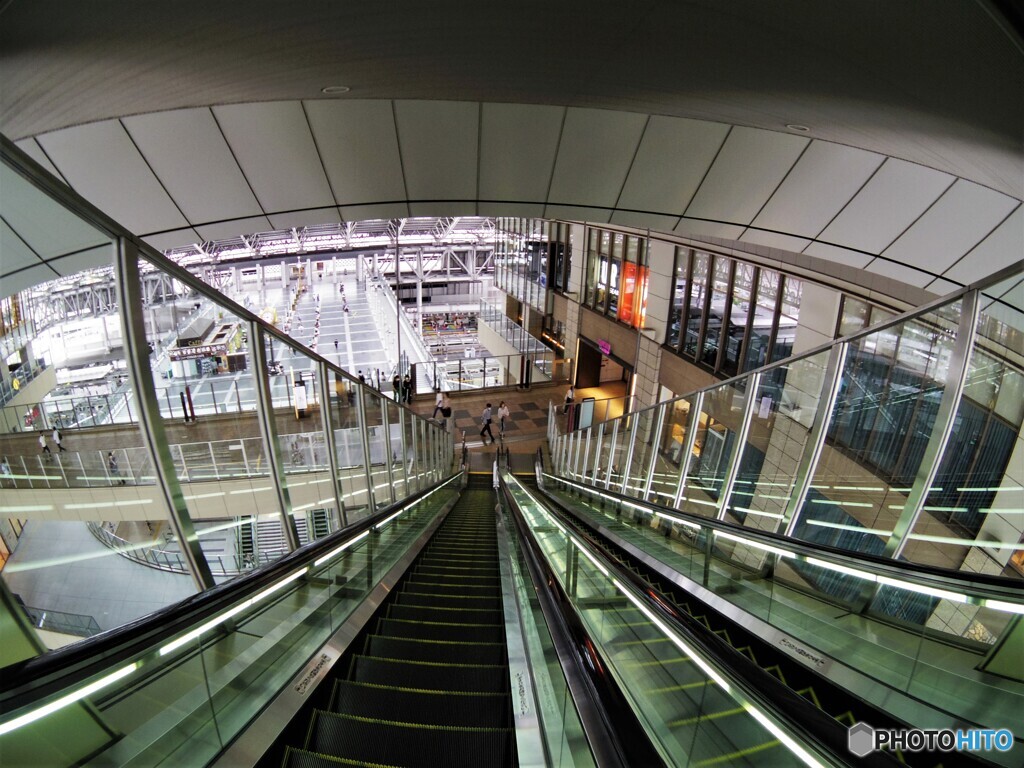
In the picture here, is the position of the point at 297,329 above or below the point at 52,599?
above

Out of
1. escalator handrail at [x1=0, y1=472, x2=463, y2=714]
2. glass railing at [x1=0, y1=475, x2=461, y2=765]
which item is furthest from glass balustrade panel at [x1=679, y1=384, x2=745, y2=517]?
escalator handrail at [x1=0, y1=472, x2=463, y2=714]

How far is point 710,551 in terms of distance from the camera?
393 centimetres

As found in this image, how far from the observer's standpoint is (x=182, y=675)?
5.98 ft

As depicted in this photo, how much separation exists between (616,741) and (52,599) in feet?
6.56

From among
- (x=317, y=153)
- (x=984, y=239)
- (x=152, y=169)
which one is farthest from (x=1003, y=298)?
(x=152, y=169)

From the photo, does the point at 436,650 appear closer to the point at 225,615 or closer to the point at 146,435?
the point at 225,615

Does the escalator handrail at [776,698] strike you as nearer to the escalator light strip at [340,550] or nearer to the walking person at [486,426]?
the escalator light strip at [340,550]

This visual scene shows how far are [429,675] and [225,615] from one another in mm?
1260

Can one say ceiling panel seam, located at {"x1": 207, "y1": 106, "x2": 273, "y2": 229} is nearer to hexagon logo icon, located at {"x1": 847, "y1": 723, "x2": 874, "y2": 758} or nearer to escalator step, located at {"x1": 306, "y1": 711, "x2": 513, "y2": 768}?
escalator step, located at {"x1": 306, "y1": 711, "x2": 513, "y2": 768}

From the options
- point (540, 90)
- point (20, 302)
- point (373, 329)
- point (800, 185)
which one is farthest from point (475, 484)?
point (373, 329)

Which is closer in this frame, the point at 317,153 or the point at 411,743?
the point at 411,743

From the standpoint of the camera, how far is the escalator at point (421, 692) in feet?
7.09

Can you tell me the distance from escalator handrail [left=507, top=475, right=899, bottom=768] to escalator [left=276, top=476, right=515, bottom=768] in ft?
3.07

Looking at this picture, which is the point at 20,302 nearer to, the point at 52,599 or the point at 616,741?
the point at 52,599
